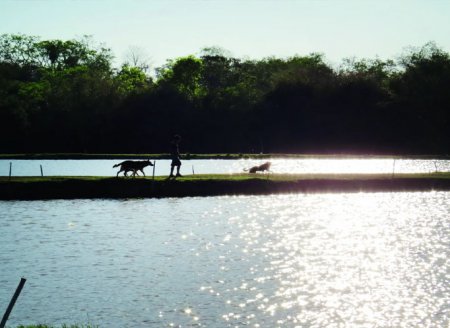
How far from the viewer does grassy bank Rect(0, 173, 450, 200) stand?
59.1 metres

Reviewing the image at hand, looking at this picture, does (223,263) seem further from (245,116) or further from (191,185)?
(245,116)

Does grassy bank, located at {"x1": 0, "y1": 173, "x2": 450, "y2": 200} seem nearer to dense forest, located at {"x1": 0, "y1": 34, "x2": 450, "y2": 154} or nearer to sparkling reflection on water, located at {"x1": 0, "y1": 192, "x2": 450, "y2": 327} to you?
sparkling reflection on water, located at {"x1": 0, "y1": 192, "x2": 450, "y2": 327}

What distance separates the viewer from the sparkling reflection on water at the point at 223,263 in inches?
973

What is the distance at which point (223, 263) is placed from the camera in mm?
34625

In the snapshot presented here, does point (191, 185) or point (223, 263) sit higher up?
point (191, 185)

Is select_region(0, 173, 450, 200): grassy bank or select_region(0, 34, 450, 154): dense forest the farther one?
select_region(0, 34, 450, 154): dense forest

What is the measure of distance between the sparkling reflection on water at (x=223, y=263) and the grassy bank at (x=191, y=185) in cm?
146

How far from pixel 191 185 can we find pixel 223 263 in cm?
2739

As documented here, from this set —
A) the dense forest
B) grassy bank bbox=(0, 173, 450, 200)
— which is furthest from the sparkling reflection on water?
the dense forest

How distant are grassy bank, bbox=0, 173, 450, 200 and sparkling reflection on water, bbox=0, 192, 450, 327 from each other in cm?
146

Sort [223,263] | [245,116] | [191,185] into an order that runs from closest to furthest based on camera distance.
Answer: [223,263] → [191,185] → [245,116]

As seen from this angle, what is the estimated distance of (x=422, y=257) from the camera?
3706cm

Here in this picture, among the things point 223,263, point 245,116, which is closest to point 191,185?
point 223,263

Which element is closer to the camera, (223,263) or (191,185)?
(223,263)
